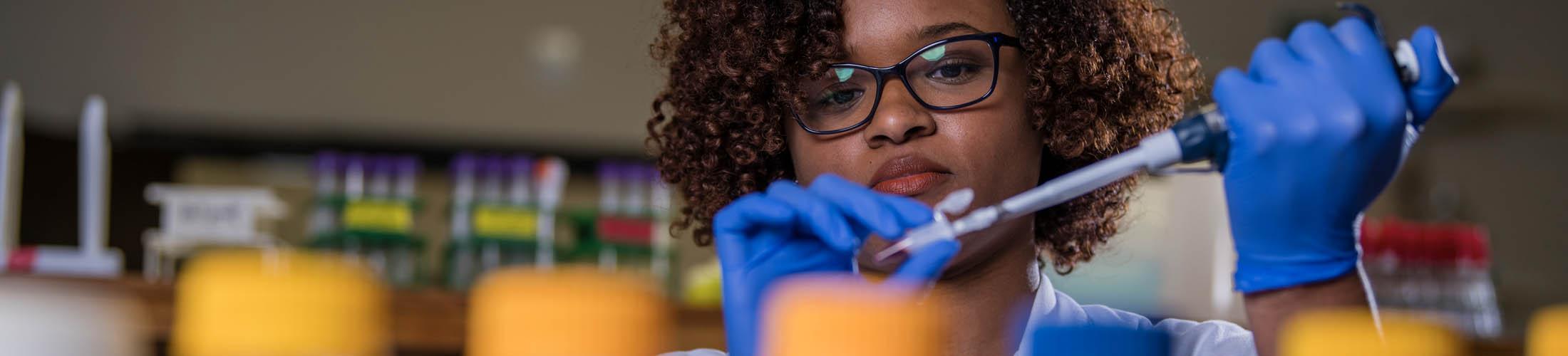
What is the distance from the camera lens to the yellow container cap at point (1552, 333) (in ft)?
2.24

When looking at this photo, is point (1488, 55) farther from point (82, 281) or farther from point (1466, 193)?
point (82, 281)

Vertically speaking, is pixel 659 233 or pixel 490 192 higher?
pixel 490 192

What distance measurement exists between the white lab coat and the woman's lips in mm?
152

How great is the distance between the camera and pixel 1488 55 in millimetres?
4309

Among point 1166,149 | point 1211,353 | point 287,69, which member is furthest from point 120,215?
point 1166,149

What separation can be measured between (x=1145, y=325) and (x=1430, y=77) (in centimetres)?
51

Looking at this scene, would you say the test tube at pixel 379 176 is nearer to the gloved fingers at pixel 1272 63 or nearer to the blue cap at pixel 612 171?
the blue cap at pixel 612 171

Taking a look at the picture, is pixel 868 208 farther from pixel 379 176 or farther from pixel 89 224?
pixel 379 176

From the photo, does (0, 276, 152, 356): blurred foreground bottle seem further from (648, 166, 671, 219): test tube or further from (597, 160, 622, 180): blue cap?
(597, 160, 622, 180): blue cap

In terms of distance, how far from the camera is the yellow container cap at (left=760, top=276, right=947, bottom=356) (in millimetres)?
620

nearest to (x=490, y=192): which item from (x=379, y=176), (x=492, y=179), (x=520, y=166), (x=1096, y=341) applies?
(x=492, y=179)

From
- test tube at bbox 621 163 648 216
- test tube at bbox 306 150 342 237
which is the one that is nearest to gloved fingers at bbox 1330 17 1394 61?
test tube at bbox 621 163 648 216

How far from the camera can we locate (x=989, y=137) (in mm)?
1198

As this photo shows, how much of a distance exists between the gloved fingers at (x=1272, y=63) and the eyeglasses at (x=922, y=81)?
41cm
